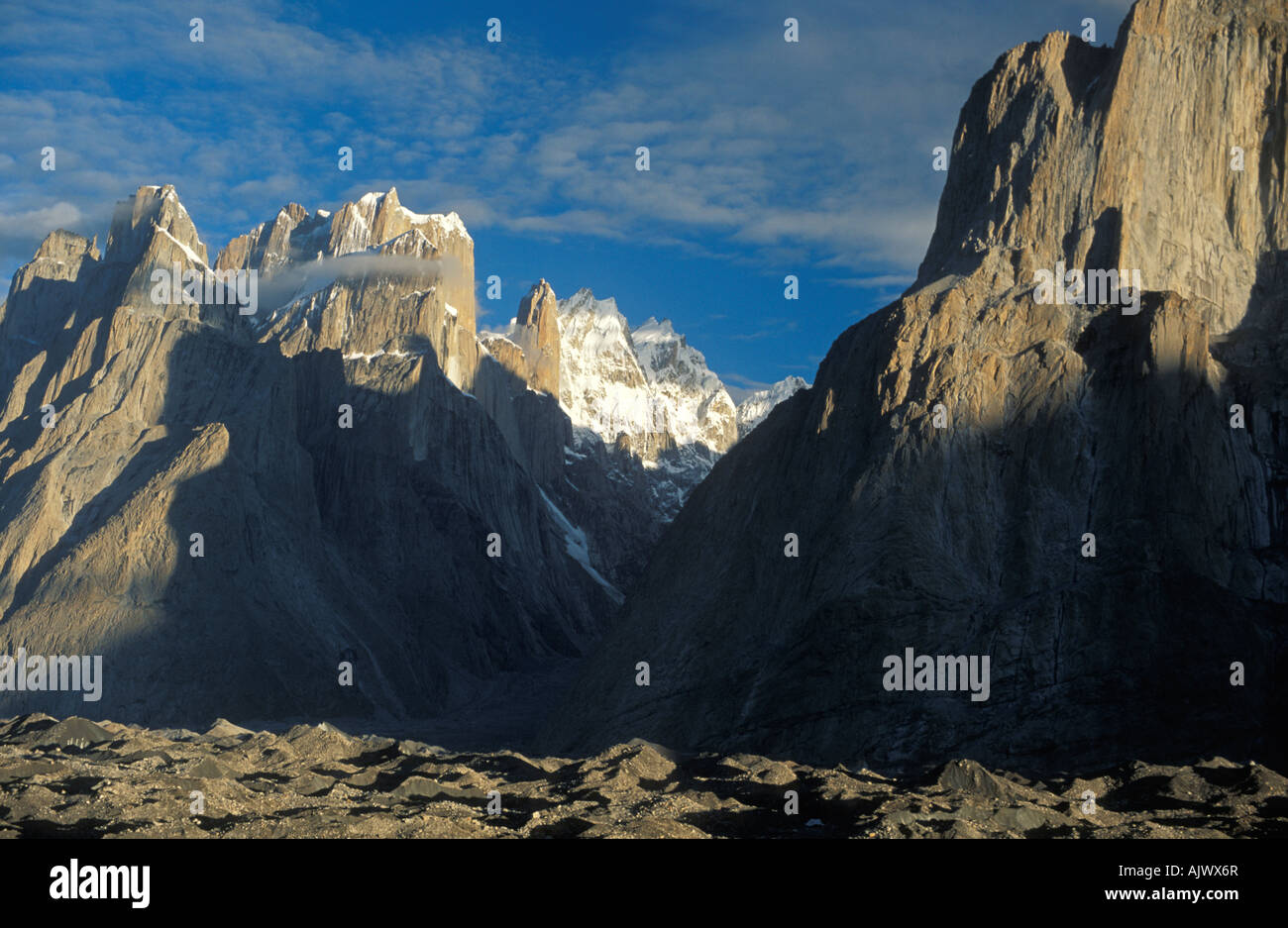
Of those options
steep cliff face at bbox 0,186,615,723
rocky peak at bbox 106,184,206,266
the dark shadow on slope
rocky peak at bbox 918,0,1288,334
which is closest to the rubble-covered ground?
the dark shadow on slope

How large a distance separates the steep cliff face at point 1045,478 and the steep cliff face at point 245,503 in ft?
148

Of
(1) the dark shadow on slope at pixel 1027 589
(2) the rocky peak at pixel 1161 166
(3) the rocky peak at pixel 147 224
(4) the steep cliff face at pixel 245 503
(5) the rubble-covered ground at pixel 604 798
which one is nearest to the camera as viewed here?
(5) the rubble-covered ground at pixel 604 798

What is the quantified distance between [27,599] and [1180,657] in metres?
102

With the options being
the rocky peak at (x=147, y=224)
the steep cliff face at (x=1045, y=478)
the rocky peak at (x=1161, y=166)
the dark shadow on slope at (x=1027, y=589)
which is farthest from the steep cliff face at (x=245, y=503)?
the rocky peak at (x=1161, y=166)

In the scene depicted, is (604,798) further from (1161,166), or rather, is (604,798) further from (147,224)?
(147,224)

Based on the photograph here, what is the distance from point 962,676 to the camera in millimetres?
71250

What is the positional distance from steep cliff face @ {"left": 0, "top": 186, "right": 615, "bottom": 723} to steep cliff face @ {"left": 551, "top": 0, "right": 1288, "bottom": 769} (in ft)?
148

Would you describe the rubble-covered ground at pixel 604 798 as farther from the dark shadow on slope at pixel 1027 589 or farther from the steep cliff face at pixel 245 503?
the steep cliff face at pixel 245 503

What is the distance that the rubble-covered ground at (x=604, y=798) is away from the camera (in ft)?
153

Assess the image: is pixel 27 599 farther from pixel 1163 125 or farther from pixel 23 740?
pixel 1163 125
